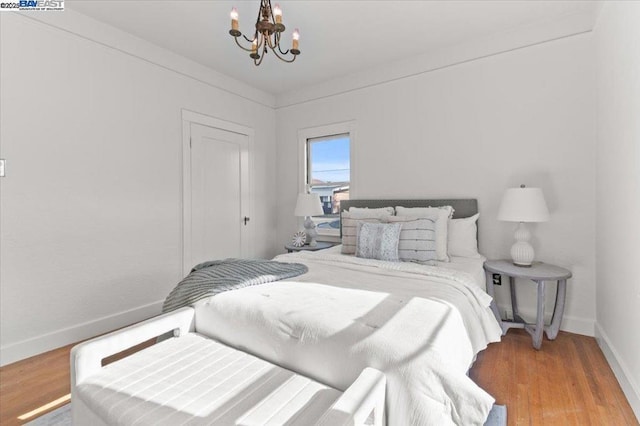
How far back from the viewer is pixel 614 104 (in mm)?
2102

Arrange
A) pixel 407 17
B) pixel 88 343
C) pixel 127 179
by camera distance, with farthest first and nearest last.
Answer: pixel 127 179, pixel 407 17, pixel 88 343

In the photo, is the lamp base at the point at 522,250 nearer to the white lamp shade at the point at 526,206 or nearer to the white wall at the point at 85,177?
the white lamp shade at the point at 526,206

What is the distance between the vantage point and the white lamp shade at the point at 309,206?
12.4ft

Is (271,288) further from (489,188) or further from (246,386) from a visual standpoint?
(489,188)

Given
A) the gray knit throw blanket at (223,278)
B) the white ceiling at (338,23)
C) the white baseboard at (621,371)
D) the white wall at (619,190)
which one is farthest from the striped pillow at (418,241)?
the white ceiling at (338,23)

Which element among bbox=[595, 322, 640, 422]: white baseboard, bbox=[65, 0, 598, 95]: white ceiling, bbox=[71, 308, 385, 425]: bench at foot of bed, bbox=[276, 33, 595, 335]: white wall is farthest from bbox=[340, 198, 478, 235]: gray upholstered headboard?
bbox=[71, 308, 385, 425]: bench at foot of bed

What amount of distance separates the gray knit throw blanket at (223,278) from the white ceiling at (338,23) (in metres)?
2.03

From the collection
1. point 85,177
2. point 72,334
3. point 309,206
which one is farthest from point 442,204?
point 72,334

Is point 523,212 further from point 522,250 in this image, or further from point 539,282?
point 539,282

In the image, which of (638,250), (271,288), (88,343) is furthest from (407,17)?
(88,343)

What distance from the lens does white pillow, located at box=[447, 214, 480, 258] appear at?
279 centimetres

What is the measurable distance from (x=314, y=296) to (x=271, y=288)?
0.98 feet

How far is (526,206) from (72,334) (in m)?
3.81

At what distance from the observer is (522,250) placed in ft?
8.40
